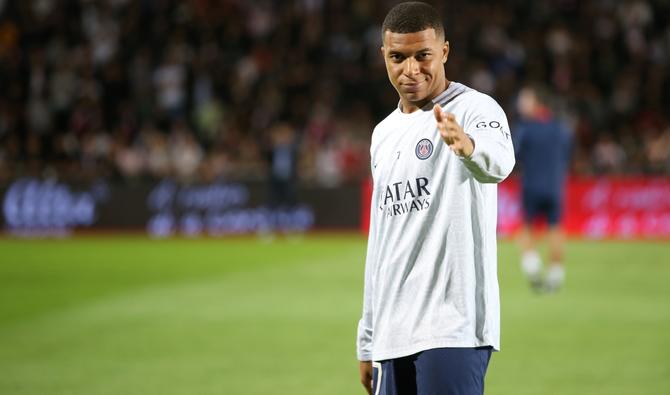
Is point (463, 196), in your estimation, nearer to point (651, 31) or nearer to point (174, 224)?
point (174, 224)

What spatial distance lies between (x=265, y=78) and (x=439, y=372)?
21488 mm

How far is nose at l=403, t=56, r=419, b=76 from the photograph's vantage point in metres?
3.90

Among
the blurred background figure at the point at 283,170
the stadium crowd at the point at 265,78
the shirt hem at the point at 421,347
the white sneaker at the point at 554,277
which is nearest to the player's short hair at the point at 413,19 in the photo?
the shirt hem at the point at 421,347

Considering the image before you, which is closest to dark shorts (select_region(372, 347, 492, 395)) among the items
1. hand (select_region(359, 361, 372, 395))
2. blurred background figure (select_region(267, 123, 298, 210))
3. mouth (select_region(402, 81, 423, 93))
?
hand (select_region(359, 361, 372, 395))

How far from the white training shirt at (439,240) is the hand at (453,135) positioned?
164mm

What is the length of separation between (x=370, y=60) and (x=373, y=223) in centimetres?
2139

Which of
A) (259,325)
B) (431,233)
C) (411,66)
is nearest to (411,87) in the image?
(411,66)

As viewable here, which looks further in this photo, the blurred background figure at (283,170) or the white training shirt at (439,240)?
the blurred background figure at (283,170)

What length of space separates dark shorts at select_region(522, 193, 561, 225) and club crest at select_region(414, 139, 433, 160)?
1022 cm

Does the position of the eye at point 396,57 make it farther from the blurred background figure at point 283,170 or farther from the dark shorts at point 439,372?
the blurred background figure at point 283,170

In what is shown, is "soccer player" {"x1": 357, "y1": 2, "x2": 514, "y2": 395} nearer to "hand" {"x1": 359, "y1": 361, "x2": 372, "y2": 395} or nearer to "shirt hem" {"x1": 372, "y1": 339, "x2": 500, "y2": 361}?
"shirt hem" {"x1": 372, "y1": 339, "x2": 500, "y2": 361}

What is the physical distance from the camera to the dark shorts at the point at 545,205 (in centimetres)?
1383

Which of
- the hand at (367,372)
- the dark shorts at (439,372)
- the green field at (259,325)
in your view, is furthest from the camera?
the green field at (259,325)

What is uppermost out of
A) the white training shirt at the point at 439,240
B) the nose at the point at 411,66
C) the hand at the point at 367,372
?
the nose at the point at 411,66
